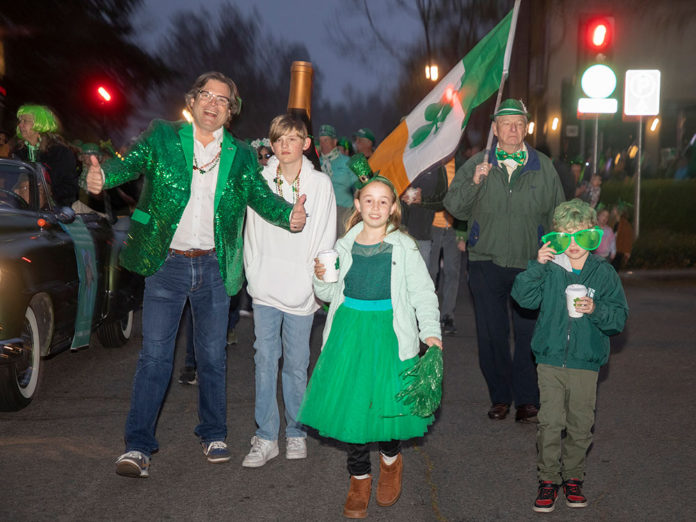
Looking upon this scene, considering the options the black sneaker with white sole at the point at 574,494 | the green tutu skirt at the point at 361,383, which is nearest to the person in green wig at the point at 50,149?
the green tutu skirt at the point at 361,383

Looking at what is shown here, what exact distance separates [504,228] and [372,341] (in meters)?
1.99

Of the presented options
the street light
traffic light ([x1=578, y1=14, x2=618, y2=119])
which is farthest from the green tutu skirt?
the street light

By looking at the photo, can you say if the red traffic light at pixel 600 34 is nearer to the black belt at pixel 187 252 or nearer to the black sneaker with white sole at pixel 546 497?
the black belt at pixel 187 252

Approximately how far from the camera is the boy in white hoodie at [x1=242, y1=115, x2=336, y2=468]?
5.16 metres

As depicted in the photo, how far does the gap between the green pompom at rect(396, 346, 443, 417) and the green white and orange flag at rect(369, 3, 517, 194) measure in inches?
85.3

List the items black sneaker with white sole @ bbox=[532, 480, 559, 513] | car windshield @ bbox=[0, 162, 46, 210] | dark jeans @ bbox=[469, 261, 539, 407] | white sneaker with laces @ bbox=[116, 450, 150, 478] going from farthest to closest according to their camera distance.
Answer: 1. car windshield @ bbox=[0, 162, 46, 210]
2. dark jeans @ bbox=[469, 261, 539, 407]
3. white sneaker with laces @ bbox=[116, 450, 150, 478]
4. black sneaker with white sole @ bbox=[532, 480, 559, 513]

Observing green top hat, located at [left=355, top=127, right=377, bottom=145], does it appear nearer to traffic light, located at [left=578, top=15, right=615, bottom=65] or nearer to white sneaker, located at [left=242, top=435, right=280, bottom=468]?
traffic light, located at [left=578, top=15, right=615, bottom=65]

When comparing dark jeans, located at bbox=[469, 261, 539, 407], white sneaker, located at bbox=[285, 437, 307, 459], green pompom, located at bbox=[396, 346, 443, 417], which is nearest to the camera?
green pompom, located at bbox=[396, 346, 443, 417]

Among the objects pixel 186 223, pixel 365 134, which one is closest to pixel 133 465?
pixel 186 223

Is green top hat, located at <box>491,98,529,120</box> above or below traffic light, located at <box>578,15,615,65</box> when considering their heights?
below

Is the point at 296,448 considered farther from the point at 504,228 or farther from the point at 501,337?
the point at 504,228

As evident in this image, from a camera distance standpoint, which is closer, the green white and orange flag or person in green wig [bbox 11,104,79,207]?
the green white and orange flag

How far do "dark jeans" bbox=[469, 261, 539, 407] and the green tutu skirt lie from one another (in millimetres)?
1857

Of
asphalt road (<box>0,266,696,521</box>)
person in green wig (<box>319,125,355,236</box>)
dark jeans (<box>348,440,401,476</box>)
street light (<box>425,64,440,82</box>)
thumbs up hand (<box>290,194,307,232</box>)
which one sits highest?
street light (<box>425,64,440,82</box>)
